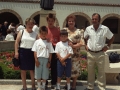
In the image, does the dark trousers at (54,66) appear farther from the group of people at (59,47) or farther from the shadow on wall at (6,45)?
the shadow on wall at (6,45)

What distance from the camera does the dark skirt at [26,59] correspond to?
537 cm

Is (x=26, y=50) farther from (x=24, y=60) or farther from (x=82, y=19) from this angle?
(x=82, y=19)

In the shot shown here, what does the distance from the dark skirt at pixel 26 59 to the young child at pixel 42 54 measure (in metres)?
0.20

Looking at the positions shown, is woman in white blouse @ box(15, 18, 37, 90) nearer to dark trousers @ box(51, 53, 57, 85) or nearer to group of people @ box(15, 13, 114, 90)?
group of people @ box(15, 13, 114, 90)

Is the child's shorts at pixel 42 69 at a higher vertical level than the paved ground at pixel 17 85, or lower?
higher

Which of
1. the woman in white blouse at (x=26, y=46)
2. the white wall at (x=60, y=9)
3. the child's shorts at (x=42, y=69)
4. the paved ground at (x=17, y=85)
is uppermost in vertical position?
the white wall at (x=60, y=9)

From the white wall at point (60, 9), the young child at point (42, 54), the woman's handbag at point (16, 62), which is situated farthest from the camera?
the white wall at point (60, 9)

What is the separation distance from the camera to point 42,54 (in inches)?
206

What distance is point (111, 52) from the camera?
26.6 ft

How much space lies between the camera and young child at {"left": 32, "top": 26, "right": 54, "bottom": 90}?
525 cm

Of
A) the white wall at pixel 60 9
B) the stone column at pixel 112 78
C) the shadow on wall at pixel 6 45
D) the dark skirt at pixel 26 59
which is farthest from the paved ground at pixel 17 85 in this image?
the white wall at pixel 60 9

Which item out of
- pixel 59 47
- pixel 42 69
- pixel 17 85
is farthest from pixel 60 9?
pixel 42 69

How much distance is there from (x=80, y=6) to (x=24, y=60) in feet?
46.5

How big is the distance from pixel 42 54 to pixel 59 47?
425 mm
